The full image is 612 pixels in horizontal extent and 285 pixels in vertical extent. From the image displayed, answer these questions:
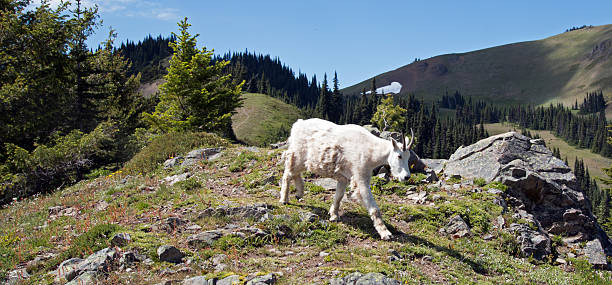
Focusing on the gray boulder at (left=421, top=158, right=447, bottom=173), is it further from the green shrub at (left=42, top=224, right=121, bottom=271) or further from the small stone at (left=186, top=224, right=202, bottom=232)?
the green shrub at (left=42, top=224, right=121, bottom=271)

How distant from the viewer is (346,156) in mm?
8852

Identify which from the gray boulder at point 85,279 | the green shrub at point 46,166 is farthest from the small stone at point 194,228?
the green shrub at point 46,166

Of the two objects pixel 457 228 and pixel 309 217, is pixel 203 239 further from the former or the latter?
pixel 457 228

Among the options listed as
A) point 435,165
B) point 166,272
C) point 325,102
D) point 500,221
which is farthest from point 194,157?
point 325,102

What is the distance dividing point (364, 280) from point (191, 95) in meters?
24.1

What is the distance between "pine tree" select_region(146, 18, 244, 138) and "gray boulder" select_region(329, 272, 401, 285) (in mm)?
22842

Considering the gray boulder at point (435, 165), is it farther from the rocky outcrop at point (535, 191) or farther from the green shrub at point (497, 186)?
the green shrub at point (497, 186)

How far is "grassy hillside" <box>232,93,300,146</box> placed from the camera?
8827cm

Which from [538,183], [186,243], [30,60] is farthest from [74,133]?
[538,183]

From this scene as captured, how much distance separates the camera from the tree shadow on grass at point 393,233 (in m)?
8.55

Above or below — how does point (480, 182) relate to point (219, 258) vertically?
above

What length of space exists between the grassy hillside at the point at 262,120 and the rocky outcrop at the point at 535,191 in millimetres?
62034

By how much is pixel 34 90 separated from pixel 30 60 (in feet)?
8.05

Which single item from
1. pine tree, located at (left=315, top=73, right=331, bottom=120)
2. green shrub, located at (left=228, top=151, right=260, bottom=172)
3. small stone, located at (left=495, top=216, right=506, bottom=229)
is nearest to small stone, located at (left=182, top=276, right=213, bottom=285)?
green shrub, located at (left=228, top=151, right=260, bottom=172)
